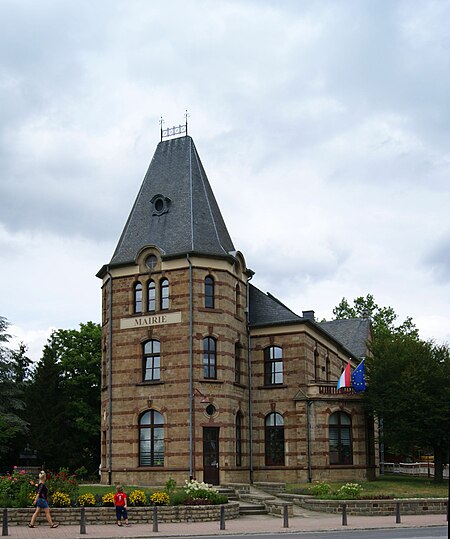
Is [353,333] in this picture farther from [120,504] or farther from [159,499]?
[120,504]

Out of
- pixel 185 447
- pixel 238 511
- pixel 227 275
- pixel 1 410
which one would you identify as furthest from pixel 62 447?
pixel 238 511

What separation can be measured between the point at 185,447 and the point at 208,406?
89.5 inches

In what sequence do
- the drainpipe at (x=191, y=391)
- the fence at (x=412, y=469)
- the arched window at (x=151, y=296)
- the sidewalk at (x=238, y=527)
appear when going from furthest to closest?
the fence at (x=412, y=469), the arched window at (x=151, y=296), the drainpipe at (x=191, y=391), the sidewalk at (x=238, y=527)

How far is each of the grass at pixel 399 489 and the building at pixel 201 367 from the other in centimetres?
228

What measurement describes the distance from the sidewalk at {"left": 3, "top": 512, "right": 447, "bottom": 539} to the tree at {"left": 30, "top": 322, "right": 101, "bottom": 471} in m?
20.4

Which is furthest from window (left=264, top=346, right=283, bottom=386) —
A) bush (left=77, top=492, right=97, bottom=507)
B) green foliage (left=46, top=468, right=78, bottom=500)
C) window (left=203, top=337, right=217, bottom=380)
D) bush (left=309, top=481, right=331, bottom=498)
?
bush (left=77, top=492, right=97, bottom=507)

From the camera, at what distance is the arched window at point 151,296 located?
38438mm

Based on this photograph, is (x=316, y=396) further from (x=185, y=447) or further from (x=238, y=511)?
(x=238, y=511)

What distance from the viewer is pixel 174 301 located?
37688 millimetres

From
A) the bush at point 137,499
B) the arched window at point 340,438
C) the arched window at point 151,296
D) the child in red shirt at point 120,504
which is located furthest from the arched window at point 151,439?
the child in red shirt at point 120,504

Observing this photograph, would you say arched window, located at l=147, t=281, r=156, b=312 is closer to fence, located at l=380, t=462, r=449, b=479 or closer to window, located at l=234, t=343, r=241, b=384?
window, located at l=234, t=343, r=241, b=384

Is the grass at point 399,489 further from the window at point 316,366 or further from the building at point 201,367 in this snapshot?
the window at point 316,366

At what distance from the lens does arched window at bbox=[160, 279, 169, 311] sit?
125 ft

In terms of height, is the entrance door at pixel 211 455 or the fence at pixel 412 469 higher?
the entrance door at pixel 211 455
